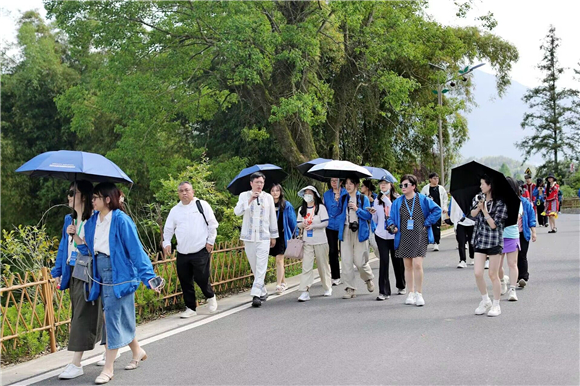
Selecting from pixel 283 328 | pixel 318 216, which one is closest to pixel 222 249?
pixel 318 216

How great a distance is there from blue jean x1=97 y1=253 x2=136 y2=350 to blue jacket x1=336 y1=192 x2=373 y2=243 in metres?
4.91

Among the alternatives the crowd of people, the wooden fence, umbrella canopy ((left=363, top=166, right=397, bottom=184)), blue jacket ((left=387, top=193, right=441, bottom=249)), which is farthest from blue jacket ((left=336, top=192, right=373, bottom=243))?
the wooden fence

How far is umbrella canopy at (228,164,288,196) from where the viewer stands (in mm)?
11375

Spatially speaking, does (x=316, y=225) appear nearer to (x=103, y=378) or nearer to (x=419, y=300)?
(x=419, y=300)

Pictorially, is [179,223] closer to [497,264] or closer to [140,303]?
[140,303]

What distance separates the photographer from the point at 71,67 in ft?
127

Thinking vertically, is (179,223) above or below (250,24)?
below

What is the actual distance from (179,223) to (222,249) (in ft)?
6.91

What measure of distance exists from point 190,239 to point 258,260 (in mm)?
1360

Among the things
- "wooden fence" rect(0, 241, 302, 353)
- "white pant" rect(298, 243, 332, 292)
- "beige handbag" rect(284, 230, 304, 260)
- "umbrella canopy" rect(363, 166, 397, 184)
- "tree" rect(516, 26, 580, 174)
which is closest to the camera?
"wooden fence" rect(0, 241, 302, 353)

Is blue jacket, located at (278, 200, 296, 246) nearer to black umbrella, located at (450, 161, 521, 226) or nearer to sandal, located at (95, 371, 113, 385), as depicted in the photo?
black umbrella, located at (450, 161, 521, 226)

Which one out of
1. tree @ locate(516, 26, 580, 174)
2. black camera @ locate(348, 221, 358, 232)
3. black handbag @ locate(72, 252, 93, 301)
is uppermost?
tree @ locate(516, 26, 580, 174)

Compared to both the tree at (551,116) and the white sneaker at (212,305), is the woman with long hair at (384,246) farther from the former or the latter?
the tree at (551,116)

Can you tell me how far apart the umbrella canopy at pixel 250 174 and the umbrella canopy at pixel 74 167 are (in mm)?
4672
